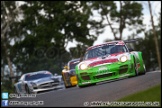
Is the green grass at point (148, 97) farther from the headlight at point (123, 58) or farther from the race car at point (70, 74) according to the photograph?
the race car at point (70, 74)

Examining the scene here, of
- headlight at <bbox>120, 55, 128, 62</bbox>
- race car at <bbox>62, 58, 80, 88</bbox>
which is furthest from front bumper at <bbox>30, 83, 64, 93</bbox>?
headlight at <bbox>120, 55, 128, 62</bbox>

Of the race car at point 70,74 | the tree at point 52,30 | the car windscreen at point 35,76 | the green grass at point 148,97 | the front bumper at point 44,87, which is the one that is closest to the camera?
the green grass at point 148,97

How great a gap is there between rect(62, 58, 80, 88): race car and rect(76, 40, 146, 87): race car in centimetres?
29

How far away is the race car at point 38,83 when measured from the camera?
46.2 ft

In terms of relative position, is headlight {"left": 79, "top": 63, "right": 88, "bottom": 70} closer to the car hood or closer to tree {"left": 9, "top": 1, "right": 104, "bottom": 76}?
the car hood

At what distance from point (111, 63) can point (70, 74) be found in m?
1.41

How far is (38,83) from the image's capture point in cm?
1484

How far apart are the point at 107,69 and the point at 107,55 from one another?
0.33 meters

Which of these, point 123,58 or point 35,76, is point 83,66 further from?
point 35,76

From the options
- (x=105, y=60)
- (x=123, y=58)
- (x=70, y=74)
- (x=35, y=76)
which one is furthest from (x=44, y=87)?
(x=123, y=58)

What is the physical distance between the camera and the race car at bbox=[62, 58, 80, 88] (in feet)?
38.9

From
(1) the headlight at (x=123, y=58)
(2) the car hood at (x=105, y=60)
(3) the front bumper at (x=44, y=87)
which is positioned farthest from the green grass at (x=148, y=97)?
(3) the front bumper at (x=44, y=87)

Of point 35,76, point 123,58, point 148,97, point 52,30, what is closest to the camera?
point 148,97

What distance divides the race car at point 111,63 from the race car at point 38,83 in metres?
1.77
